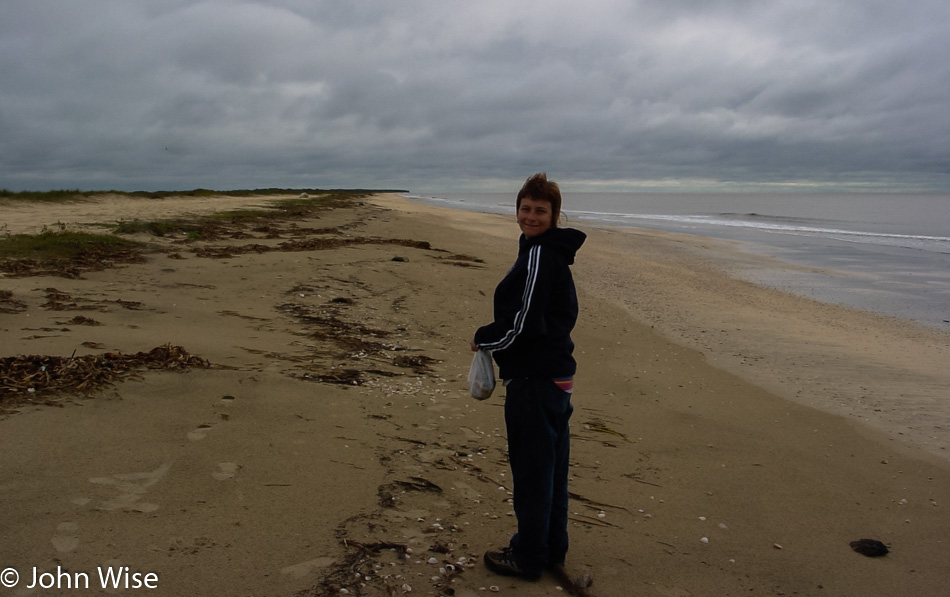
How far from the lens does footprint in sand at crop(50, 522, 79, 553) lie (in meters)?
2.67

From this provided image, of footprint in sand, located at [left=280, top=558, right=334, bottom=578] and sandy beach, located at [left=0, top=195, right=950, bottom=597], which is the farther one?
sandy beach, located at [left=0, top=195, right=950, bottom=597]

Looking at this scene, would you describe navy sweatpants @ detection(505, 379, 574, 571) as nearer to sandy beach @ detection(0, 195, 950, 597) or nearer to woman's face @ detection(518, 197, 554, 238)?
sandy beach @ detection(0, 195, 950, 597)

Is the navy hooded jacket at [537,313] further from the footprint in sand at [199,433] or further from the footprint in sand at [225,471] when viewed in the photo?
the footprint in sand at [199,433]

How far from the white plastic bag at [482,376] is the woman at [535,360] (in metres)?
0.05

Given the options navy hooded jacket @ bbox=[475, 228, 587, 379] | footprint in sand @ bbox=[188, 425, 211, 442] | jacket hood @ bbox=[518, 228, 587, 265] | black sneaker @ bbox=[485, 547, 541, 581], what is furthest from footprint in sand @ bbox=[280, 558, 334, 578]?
jacket hood @ bbox=[518, 228, 587, 265]

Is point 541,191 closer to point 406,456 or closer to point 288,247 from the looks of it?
point 406,456

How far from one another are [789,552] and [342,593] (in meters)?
2.39

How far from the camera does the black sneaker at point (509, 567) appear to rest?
9.70ft

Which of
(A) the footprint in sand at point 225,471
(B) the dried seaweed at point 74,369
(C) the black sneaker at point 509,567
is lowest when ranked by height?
(C) the black sneaker at point 509,567

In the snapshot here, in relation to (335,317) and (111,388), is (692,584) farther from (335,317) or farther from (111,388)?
(335,317)

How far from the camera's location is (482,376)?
3000 mm

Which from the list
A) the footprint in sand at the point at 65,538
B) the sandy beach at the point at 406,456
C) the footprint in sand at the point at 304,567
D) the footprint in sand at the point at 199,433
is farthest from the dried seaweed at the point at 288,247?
the footprint in sand at the point at 304,567

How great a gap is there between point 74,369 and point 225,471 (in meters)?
1.79

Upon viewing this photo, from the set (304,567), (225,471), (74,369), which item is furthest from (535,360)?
(74,369)
